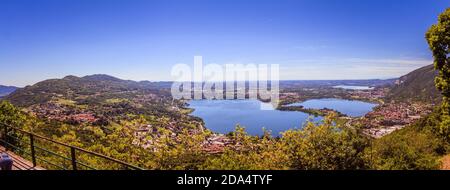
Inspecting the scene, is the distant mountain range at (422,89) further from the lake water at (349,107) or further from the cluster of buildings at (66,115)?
the cluster of buildings at (66,115)

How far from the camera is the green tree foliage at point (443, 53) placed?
8.73 meters

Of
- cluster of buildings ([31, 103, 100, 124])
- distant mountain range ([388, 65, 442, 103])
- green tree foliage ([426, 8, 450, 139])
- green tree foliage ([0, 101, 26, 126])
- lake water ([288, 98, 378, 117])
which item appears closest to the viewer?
green tree foliage ([426, 8, 450, 139])

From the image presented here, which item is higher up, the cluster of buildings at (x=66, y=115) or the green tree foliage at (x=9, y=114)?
the green tree foliage at (x=9, y=114)

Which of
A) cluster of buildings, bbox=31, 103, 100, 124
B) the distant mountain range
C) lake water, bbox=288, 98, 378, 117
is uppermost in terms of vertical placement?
the distant mountain range

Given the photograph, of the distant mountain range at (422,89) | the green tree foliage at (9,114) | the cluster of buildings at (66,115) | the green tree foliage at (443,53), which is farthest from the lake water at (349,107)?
the green tree foliage at (9,114)

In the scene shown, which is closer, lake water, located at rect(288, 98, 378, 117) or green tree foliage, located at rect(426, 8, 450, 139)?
green tree foliage, located at rect(426, 8, 450, 139)

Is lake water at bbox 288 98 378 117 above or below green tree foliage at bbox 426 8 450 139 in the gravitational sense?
below

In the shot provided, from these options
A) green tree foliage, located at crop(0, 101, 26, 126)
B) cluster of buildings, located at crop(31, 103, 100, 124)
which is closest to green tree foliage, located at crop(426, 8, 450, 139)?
green tree foliage, located at crop(0, 101, 26, 126)

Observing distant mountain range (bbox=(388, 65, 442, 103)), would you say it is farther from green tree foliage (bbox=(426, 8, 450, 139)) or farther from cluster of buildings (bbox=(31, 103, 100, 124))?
green tree foliage (bbox=(426, 8, 450, 139))

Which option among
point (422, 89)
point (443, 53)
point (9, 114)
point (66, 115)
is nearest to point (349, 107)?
point (422, 89)

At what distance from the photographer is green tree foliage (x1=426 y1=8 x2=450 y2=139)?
8727 mm

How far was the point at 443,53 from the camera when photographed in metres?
8.99
